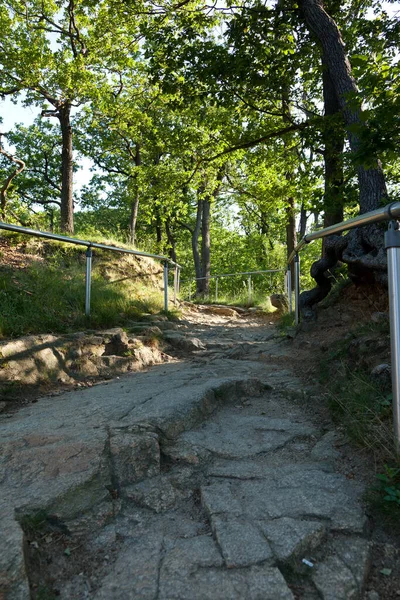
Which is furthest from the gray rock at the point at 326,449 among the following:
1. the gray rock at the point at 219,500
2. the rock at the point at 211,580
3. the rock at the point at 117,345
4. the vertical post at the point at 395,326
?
the rock at the point at 117,345

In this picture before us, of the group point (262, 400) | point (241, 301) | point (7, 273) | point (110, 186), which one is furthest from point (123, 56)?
point (110, 186)

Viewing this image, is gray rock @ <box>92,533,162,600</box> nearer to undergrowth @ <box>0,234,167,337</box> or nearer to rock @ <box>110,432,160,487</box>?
rock @ <box>110,432,160,487</box>

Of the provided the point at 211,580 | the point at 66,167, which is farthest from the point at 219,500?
the point at 66,167

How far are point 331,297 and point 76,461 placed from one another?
4.27 meters

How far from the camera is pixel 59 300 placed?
202 inches

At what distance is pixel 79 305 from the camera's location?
527 cm

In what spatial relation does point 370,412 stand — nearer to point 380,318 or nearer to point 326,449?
point 326,449

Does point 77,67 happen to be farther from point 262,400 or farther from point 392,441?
point 392,441

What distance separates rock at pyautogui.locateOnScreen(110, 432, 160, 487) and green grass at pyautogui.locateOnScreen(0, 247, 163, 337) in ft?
7.75

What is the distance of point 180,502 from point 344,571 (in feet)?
2.52

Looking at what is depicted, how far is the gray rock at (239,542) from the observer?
1468mm

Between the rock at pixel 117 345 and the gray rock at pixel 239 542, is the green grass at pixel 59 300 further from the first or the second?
the gray rock at pixel 239 542

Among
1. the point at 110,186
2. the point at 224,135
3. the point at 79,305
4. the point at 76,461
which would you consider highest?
the point at 110,186

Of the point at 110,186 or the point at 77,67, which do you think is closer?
the point at 77,67
